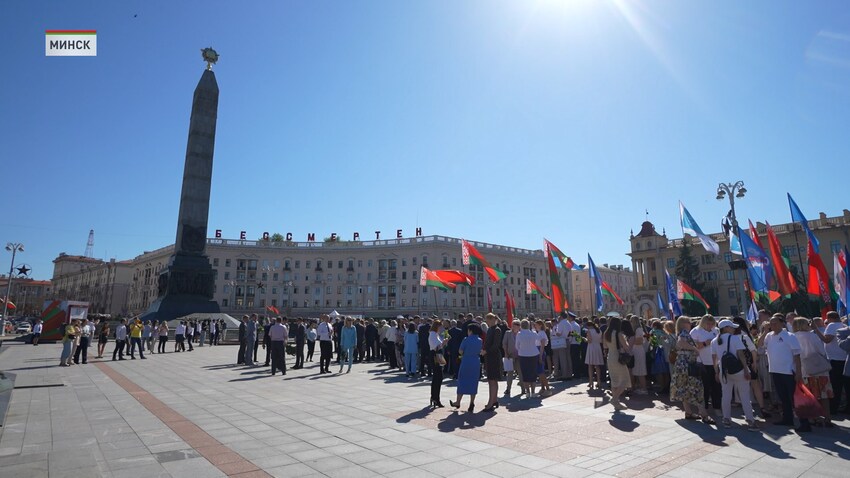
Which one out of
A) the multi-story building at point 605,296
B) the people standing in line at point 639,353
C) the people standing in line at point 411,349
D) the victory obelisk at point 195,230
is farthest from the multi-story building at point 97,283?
the people standing in line at point 639,353

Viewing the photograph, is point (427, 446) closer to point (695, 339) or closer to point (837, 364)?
point (695, 339)

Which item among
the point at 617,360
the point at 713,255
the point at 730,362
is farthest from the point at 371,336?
the point at 713,255

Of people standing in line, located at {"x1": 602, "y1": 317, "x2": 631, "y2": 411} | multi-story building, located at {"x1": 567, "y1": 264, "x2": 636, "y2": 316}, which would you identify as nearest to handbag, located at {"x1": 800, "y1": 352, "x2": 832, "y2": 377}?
people standing in line, located at {"x1": 602, "y1": 317, "x2": 631, "y2": 411}

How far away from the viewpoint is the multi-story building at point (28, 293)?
125 m

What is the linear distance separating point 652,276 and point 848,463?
80993 millimetres

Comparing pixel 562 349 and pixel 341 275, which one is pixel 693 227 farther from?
pixel 341 275

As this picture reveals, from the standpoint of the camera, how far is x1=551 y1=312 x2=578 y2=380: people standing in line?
547 inches

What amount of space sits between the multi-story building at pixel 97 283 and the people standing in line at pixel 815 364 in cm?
12456

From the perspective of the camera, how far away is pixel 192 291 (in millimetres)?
34656

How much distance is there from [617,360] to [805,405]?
3.05 meters

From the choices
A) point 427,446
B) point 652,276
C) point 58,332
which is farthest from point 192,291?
point 652,276

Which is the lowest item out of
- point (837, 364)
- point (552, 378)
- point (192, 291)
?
point (552, 378)

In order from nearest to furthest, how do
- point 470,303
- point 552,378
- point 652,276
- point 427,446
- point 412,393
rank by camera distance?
point 427,446 < point 412,393 < point 552,378 < point 652,276 < point 470,303

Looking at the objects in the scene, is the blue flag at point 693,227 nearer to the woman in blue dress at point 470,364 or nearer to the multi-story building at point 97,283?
the woman in blue dress at point 470,364
